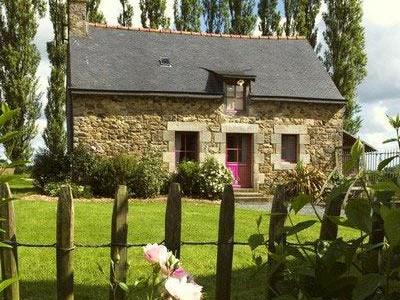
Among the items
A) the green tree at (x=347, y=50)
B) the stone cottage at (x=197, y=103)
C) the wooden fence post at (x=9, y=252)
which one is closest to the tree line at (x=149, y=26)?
the green tree at (x=347, y=50)

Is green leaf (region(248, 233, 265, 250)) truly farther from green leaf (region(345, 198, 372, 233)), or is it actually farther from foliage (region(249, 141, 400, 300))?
green leaf (region(345, 198, 372, 233))

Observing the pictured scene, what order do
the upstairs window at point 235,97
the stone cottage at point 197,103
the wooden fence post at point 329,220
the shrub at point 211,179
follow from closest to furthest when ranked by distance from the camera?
1. the wooden fence post at point 329,220
2. the shrub at point 211,179
3. the stone cottage at point 197,103
4. the upstairs window at point 235,97

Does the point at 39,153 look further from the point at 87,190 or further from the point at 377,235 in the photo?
the point at 377,235

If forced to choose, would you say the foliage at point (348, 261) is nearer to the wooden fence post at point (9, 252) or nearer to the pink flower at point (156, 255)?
the pink flower at point (156, 255)

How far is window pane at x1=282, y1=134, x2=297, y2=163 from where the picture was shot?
1902 centimetres

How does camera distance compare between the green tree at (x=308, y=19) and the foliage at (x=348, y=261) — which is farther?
the green tree at (x=308, y=19)

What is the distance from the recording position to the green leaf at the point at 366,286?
1.74 m

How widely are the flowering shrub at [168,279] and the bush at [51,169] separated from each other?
49.5 feet

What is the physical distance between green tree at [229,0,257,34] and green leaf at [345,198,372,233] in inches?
1035

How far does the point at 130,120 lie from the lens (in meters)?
Answer: 17.3

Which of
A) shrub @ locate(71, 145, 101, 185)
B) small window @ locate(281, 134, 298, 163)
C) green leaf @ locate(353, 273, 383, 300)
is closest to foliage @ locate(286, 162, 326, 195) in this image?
small window @ locate(281, 134, 298, 163)

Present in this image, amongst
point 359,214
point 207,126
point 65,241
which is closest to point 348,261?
point 359,214

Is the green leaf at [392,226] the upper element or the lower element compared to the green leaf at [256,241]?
upper

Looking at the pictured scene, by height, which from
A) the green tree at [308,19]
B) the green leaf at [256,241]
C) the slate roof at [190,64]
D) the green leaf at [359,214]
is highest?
the green tree at [308,19]
